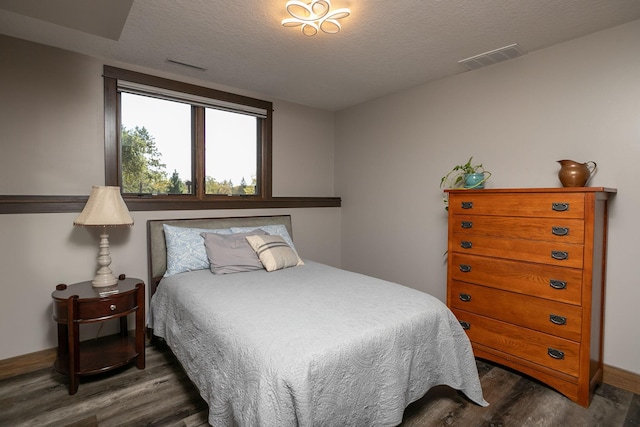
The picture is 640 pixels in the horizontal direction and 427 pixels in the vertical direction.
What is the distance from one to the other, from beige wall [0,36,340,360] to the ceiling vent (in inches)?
107

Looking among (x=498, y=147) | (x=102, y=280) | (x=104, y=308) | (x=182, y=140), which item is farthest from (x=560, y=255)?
(x=182, y=140)

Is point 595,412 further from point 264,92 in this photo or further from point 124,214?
point 264,92

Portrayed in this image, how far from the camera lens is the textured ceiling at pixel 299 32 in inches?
76.2

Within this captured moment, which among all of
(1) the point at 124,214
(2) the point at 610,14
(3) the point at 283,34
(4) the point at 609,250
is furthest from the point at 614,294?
(1) the point at 124,214

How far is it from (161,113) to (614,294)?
3805 millimetres

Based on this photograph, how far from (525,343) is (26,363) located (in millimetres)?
3515

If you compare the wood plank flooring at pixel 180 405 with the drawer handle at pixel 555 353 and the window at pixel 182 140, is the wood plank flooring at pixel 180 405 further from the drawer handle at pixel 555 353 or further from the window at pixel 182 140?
the window at pixel 182 140

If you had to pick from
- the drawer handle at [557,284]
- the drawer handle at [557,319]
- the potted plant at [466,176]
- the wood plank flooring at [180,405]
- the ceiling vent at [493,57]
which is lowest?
the wood plank flooring at [180,405]

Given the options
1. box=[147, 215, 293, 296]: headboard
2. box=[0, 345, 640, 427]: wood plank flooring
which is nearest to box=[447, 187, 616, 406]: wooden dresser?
box=[0, 345, 640, 427]: wood plank flooring

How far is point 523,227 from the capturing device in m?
2.23

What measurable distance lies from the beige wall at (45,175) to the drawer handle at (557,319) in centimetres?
313

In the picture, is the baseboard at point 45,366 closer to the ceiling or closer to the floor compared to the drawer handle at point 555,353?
closer to the floor

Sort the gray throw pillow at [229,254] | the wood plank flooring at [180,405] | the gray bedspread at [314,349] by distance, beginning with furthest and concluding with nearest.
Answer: the gray throw pillow at [229,254], the wood plank flooring at [180,405], the gray bedspread at [314,349]

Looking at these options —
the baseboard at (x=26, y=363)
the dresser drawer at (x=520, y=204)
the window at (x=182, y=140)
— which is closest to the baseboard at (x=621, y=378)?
the dresser drawer at (x=520, y=204)
